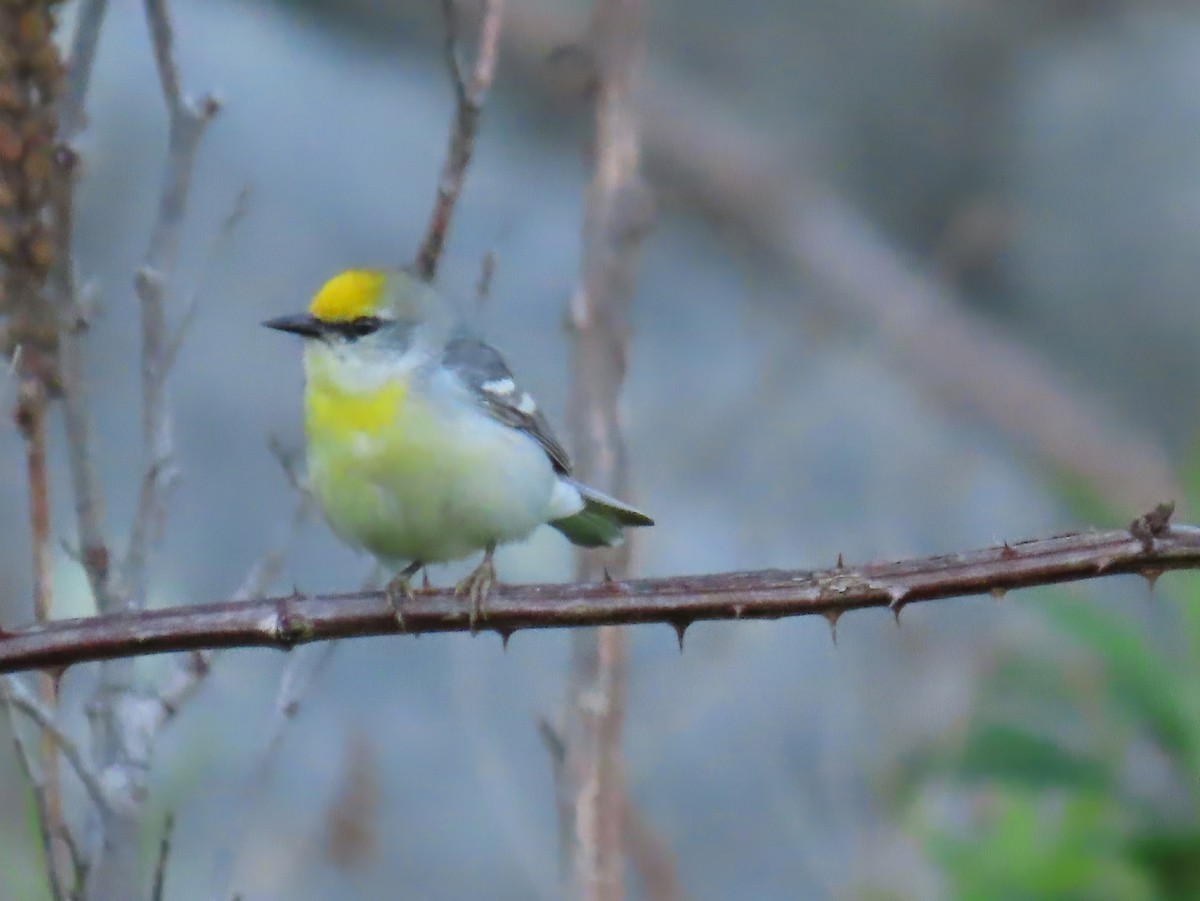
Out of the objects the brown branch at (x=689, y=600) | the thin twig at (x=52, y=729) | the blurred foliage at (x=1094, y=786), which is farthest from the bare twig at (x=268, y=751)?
the blurred foliage at (x=1094, y=786)

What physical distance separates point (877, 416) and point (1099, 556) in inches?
259

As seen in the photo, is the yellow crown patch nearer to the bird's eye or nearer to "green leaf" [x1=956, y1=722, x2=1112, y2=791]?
the bird's eye

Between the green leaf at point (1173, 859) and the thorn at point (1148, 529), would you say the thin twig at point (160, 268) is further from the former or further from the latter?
the green leaf at point (1173, 859)

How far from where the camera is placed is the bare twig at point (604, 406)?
2.86 metres

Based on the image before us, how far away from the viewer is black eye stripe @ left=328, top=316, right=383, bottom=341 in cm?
354

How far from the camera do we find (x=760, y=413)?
6.76 m

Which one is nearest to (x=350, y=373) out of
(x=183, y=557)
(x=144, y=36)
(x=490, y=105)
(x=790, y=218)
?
(x=183, y=557)

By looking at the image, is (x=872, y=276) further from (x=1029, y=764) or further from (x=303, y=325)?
(x=303, y=325)

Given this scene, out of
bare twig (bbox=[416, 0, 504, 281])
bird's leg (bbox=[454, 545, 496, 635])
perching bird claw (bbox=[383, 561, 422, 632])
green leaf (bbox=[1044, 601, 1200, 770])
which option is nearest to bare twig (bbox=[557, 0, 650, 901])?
bird's leg (bbox=[454, 545, 496, 635])

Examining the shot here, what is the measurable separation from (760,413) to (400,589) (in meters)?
3.91

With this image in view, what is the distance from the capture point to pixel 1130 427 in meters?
9.40

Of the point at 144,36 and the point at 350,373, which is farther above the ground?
the point at 144,36

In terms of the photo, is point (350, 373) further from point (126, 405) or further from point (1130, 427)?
point (1130, 427)

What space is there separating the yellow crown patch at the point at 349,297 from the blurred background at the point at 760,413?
99 centimetres
